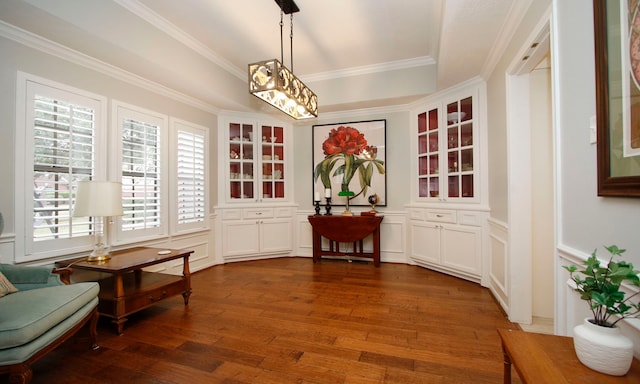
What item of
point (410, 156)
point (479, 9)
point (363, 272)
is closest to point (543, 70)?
point (479, 9)

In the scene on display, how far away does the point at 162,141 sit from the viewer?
3256 millimetres

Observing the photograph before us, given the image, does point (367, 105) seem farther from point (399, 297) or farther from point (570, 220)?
point (570, 220)

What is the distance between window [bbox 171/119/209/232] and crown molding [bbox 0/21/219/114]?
0.36 meters

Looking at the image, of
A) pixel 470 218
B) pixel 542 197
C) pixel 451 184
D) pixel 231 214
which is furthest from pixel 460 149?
pixel 231 214

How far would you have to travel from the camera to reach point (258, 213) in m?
4.41

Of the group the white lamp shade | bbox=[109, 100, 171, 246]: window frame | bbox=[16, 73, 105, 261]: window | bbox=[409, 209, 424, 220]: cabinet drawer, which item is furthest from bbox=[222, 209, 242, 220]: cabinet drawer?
bbox=[409, 209, 424, 220]: cabinet drawer

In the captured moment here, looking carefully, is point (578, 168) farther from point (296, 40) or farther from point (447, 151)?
point (296, 40)

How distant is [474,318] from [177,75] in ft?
12.4

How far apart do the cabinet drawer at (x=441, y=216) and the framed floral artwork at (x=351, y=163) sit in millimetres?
699

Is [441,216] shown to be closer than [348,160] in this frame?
Yes

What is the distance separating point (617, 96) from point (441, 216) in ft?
9.01

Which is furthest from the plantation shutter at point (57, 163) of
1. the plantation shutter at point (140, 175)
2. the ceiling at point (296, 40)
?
the ceiling at point (296, 40)

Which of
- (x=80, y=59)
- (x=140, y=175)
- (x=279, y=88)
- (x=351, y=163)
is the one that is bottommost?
(x=140, y=175)

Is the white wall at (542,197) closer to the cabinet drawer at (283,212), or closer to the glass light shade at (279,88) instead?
the glass light shade at (279,88)
